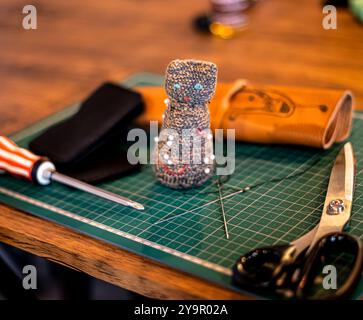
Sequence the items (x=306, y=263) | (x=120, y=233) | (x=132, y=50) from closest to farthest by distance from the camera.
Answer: (x=306, y=263), (x=120, y=233), (x=132, y=50)

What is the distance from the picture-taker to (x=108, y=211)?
0.77 m

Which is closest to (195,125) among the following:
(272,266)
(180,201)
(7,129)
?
(180,201)

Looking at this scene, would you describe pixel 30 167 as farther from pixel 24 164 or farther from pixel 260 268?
pixel 260 268

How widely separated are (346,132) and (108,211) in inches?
13.6

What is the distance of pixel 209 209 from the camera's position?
0.76 meters

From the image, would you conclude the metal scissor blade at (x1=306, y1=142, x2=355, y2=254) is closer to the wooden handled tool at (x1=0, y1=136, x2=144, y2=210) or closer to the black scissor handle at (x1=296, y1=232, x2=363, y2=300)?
the black scissor handle at (x1=296, y1=232, x2=363, y2=300)

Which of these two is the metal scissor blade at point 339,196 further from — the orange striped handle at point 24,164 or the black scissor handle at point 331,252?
the orange striped handle at point 24,164

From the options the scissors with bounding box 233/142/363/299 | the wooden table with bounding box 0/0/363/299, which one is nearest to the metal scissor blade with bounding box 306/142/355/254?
the scissors with bounding box 233/142/363/299

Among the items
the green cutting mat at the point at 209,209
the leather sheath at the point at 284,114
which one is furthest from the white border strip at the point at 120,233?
the leather sheath at the point at 284,114

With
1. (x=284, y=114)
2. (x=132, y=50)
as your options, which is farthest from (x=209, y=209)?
(x=132, y=50)

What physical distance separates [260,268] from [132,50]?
800 mm

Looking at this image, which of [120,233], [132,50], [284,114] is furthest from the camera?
[132,50]

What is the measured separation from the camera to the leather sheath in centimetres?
87

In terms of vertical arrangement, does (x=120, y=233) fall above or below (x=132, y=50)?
below
